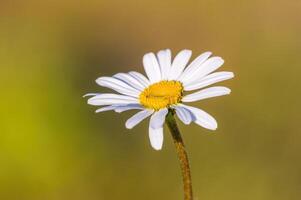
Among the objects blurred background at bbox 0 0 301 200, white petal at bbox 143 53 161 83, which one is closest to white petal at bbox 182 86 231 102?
white petal at bbox 143 53 161 83

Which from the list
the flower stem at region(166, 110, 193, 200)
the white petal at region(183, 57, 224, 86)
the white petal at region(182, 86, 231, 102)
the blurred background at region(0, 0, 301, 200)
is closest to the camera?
the flower stem at region(166, 110, 193, 200)

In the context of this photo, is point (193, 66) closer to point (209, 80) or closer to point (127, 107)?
point (209, 80)

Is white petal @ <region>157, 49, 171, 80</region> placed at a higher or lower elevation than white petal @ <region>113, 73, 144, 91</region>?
higher

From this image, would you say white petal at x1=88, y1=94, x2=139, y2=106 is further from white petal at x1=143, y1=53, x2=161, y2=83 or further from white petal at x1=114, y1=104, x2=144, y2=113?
white petal at x1=143, y1=53, x2=161, y2=83

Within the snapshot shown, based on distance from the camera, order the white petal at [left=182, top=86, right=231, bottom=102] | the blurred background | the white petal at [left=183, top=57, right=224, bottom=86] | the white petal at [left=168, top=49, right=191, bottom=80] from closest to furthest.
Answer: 1. the white petal at [left=182, top=86, right=231, bottom=102]
2. the white petal at [left=183, top=57, right=224, bottom=86]
3. the white petal at [left=168, top=49, right=191, bottom=80]
4. the blurred background

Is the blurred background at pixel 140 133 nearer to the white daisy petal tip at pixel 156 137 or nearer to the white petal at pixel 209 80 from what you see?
the white petal at pixel 209 80

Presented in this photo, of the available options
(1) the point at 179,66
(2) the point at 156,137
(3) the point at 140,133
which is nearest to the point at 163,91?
(1) the point at 179,66
